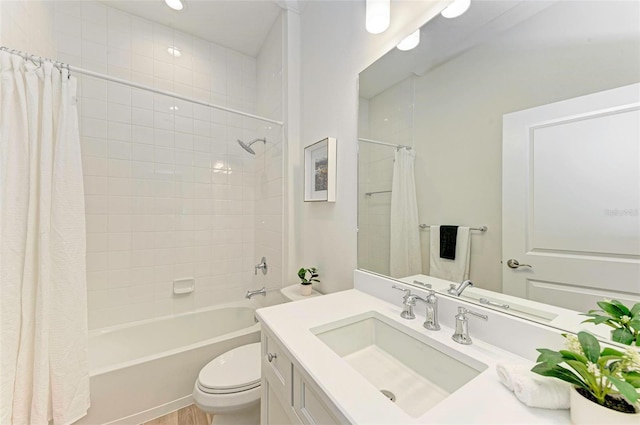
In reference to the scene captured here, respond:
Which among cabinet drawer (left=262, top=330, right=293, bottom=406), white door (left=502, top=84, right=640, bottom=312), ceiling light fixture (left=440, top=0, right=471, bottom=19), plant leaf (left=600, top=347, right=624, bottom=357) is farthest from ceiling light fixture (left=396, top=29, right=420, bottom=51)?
cabinet drawer (left=262, top=330, right=293, bottom=406)

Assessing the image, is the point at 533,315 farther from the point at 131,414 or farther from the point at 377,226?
the point at 131,414

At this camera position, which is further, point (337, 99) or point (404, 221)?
point (337, 99)

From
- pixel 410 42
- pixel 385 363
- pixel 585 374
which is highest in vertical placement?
pixel 410 42

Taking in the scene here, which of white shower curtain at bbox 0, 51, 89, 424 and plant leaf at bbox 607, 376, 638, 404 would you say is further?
white shower curtain at bbox 0, 51, 89, 424

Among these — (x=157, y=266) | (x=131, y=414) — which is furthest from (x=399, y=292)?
(x=157, y=266)

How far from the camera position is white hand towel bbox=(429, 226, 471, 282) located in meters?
0.87

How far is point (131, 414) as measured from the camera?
4.56ft

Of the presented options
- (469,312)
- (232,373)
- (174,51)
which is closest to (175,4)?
(174,51)

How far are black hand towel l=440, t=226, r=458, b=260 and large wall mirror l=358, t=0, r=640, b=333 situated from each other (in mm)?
33

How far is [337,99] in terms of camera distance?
59.0 inches

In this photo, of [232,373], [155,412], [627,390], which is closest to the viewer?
[627,390]

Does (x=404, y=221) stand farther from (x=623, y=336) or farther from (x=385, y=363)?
(x=623, y=336)

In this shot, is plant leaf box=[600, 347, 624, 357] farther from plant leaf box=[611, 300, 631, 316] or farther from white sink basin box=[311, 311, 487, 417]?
white sink basin box=[311, 311, 487, 417]

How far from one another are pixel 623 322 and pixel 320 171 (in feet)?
4.39
